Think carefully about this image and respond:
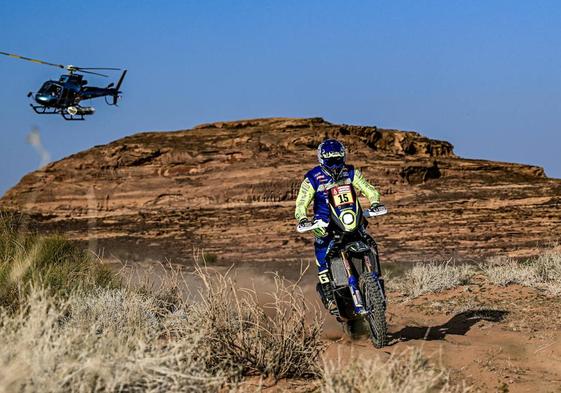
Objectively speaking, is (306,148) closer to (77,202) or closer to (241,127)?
(241,127)

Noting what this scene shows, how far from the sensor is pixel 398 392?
4.77 meters

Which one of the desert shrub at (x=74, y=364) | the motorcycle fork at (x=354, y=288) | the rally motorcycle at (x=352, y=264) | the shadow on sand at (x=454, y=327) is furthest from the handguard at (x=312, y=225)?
the desert shrub at (x=74, y=364)

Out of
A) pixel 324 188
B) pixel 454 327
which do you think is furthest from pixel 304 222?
pixel 454 327

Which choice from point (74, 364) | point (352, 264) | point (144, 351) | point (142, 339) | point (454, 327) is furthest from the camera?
point (454, 327)

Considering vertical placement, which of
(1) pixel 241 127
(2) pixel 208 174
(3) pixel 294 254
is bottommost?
(3) pixel 294 254

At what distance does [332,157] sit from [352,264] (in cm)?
115

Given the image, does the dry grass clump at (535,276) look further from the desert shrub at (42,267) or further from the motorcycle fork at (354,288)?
the desert shrub at (42,267)

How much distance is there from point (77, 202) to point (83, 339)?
50670 mm

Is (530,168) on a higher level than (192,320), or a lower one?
higher

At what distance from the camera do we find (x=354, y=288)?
8312 millimetres

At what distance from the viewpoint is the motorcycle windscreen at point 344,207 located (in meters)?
8.45

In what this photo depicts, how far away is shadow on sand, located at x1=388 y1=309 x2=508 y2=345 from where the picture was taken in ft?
31.2

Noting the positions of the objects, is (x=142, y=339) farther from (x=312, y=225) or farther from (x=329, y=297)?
(x=329, y=297)

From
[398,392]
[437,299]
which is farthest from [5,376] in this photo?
[437,299]
